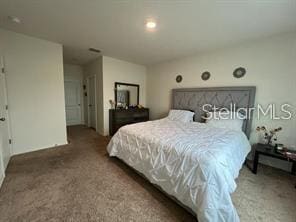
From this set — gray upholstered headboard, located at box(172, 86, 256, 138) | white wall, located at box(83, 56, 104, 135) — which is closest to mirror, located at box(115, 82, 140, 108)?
white wall, located at box(83, 56, 104, 135)

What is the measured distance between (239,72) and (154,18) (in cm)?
217

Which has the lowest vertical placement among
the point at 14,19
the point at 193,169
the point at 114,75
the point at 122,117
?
the point at 193,169

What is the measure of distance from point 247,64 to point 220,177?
8.52 ft

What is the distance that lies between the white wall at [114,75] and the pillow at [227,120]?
2970 millimetres

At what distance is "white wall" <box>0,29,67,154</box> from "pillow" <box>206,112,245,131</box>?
11.8ft

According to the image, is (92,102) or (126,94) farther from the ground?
(126,94)

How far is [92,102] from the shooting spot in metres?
4.98

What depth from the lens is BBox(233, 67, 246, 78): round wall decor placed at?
2898mm

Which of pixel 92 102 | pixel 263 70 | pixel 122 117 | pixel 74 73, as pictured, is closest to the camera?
pixel 263 70

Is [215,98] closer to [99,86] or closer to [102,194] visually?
[102,194]

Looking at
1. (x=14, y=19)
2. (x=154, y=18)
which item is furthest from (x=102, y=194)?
(x=14, y=19)

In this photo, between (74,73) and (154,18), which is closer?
(154,18)

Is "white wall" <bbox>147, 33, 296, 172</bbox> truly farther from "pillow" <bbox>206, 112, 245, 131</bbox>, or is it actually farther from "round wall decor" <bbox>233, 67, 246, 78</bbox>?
"pillow" <bbox>206, 112, 245, 131</bbox>

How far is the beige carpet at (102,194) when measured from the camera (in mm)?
1501
